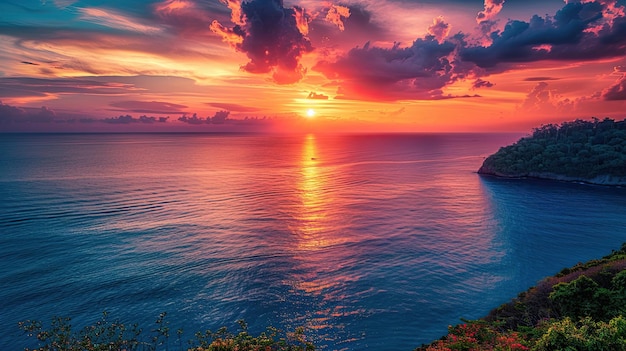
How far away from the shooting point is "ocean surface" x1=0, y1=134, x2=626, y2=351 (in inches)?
1767

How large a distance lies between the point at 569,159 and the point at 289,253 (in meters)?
156

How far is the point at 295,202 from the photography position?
10888cm

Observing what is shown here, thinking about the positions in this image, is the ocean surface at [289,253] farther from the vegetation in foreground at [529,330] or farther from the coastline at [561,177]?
the coastline at [561,177]

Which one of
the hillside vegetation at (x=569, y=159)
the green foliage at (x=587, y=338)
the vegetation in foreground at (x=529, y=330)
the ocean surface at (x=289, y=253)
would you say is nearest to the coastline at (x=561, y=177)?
the hillside vegetation at (x=569, y=159)

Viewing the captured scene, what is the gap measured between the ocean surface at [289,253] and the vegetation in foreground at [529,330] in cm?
536

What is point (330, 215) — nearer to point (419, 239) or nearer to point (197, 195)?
point (419, 239)

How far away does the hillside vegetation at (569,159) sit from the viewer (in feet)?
467

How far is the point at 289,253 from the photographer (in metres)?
66.4

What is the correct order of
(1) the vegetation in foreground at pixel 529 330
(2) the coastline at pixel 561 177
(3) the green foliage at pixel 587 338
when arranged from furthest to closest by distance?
(2) the coastline at pixel 561 177 → (1) the vegetation in foreground at pixel 529 330 → (3) the green foliage at pixel 587 338

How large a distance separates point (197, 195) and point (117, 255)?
52.7 m

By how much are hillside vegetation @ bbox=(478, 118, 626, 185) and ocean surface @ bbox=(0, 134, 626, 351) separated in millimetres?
18530

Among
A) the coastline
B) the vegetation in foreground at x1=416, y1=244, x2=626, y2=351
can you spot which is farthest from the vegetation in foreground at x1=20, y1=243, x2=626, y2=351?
the coastline

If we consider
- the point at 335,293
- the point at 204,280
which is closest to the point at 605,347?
the point at 335,293

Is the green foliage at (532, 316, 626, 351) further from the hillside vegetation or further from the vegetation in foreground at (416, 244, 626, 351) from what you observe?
the hillside vegetation
